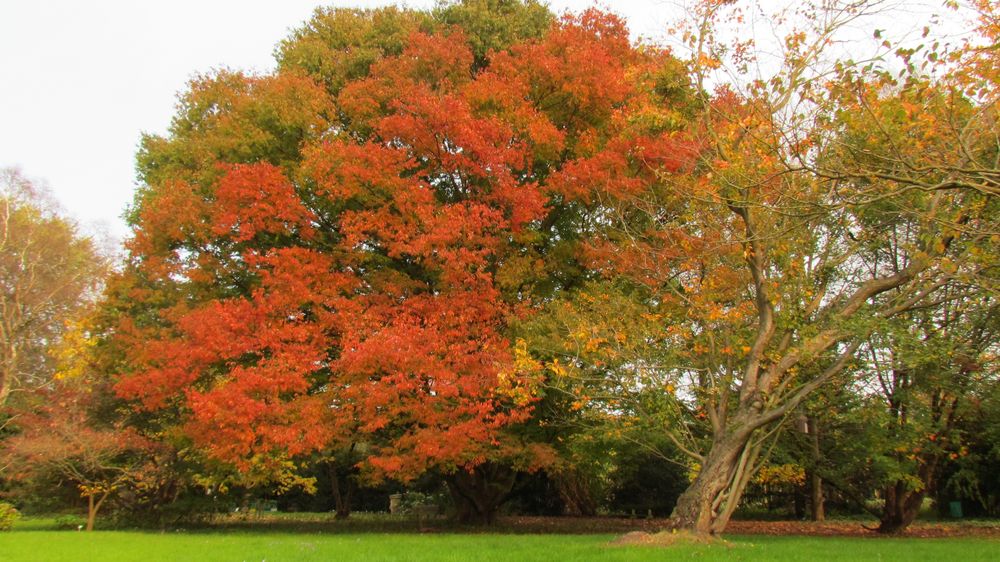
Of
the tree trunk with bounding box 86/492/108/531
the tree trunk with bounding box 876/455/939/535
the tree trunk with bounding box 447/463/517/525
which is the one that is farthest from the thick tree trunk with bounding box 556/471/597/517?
the tree trunk with bounding box 86/492/108/531

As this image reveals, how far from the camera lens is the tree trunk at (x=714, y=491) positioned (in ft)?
34.7

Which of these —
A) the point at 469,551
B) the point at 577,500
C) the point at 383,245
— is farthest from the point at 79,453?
the point at 577,500

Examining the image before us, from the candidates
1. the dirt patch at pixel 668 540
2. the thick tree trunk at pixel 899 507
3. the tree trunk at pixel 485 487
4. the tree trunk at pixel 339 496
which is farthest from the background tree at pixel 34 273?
the thick tree trunk at pixel 899 507

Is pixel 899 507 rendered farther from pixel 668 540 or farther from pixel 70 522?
pixel 70 522

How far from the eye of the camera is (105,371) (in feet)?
55.6

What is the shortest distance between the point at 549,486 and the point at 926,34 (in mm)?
21451

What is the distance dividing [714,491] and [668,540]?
144 cm

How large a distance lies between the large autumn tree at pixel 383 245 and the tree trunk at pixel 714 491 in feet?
10.1

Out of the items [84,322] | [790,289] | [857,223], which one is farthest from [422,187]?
[84,322]

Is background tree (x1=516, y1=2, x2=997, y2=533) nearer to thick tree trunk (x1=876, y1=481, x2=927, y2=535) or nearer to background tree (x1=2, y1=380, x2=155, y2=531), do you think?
thick tree trunk (x1=876, y1=481, x2=927, y2=535)

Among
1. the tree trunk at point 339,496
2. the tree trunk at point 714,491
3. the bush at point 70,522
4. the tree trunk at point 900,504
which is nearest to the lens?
the tree trunk at point 714,491

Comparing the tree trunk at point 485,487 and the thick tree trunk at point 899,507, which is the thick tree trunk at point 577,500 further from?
the thick tree trunk at point 899,507

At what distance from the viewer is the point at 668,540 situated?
32.0 feet

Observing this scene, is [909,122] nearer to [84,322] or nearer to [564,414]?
[564,414]
